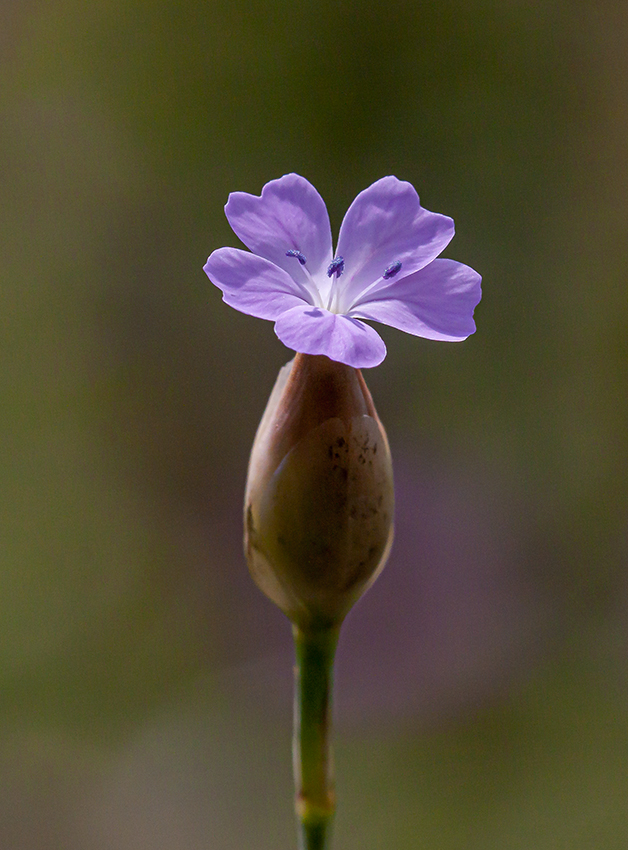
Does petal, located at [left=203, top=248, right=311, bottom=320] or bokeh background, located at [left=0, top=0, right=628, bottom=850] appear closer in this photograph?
petal, located at [left=203, top=248, right=311, bottom=320]

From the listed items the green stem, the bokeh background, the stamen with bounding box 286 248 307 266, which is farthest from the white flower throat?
the bokeh background

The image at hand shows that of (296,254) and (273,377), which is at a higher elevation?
(296,254)

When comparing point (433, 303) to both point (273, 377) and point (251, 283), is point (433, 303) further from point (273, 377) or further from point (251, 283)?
point (273, 377)

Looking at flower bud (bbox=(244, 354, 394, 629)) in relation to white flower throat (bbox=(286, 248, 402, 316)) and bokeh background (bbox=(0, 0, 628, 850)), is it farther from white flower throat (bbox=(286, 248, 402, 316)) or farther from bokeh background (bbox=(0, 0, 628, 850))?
bokeh background (bbox=(0, 0, 628, 850))

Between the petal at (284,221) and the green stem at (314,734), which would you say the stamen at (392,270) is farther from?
the green stem at (314,734)

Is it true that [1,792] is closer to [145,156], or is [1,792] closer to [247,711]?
[247,711]

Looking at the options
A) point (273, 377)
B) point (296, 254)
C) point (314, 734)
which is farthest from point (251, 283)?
point (273, 377)

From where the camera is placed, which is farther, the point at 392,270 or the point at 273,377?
the point at 273,377
